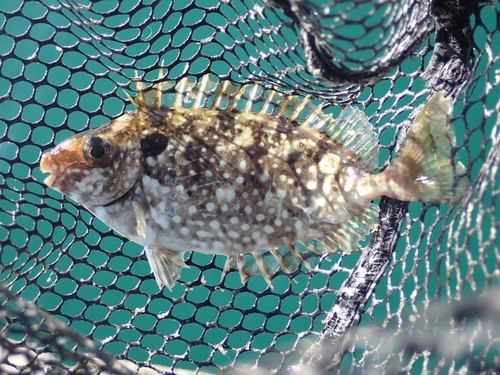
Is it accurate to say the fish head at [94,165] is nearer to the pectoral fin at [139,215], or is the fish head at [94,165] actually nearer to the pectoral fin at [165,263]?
the pectoral fin at [139,215]

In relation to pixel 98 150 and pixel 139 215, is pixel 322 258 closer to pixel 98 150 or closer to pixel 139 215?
pixel 139 215

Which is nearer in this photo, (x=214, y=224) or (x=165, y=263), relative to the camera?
(x=214, y=224)

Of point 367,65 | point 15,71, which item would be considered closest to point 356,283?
point 367,65

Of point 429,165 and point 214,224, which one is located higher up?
point 429,165

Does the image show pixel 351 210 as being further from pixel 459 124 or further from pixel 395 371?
pixel 459 124

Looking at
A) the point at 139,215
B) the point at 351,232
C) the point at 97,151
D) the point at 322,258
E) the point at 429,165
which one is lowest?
the point at 322,258

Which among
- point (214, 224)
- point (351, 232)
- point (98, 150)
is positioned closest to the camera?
point (98, 150)

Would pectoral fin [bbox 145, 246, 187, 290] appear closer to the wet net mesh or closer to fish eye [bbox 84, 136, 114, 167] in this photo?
the wet net mesh

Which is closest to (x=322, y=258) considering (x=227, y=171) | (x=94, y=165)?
(x=227, y=171)
